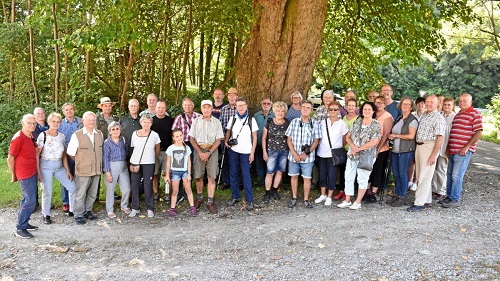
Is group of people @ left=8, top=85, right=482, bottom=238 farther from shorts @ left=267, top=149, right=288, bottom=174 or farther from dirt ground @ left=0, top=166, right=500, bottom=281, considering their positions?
dirt ground @ left=0, top=166, right=500, bottom=281

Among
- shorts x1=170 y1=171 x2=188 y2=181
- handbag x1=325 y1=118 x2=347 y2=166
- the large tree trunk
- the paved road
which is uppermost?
the large tree trunk

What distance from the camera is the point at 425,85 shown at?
3459 centimetres

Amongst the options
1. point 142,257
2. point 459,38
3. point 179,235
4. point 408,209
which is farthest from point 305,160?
point 459,38

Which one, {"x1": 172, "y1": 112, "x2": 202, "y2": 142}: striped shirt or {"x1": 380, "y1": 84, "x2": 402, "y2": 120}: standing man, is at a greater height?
{"x1": 380, "y1": 84, "x2": 402, "y2": 120}: standing man

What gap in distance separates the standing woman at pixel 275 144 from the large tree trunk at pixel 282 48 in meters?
1.65

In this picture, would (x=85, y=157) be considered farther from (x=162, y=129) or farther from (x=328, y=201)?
(x=328, y=201)

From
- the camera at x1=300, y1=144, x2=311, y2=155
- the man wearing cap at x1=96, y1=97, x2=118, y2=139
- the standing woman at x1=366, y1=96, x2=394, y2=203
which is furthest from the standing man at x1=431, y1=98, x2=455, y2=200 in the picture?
the man wearing cap at x1=96, y1=97, x2=118, y2=139

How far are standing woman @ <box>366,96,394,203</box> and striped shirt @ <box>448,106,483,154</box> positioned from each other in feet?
3.69

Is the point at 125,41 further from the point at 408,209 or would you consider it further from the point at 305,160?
the point at 408,209

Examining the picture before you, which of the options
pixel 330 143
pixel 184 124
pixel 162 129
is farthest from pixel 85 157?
pixel 330 143

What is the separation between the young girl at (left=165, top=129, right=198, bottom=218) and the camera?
657 cm

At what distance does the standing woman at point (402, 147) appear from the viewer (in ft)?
22.4

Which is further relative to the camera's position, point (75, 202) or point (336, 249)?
point (75, 202)

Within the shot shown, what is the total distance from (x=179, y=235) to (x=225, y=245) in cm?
80
